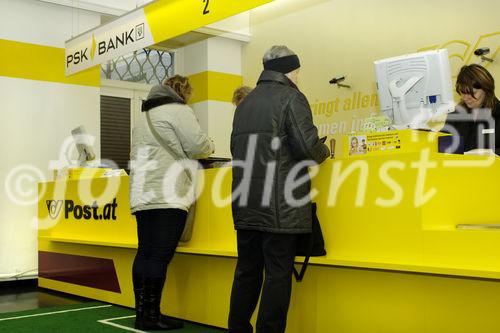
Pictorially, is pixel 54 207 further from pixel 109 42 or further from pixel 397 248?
pixel 397 248

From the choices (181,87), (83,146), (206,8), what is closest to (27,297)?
(83,146)

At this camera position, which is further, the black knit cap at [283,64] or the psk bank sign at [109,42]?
the psk bank sign at [109,42]

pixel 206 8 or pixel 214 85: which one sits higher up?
pixel 214 85

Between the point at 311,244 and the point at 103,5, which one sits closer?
the point at 311,244

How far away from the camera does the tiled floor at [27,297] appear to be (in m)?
4.37

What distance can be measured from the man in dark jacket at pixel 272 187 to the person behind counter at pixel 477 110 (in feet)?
3.22

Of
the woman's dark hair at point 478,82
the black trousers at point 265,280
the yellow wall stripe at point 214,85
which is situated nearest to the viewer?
the black trousers at point 265,280

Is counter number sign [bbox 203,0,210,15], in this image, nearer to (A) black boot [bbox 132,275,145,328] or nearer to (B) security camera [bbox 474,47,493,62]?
(A) black boot [bbox 132,275,145,328]

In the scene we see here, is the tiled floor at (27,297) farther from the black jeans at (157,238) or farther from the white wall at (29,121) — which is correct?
the black jeans at (157,238)

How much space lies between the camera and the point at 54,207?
5.06m

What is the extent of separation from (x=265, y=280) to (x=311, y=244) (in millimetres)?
285

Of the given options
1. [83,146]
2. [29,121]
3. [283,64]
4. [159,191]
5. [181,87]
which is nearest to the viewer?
[283,64]

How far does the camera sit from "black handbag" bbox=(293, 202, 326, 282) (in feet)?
8.64

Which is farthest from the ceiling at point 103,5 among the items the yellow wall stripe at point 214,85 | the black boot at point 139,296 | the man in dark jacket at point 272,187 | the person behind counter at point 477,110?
the person behind counter at point 477,110
